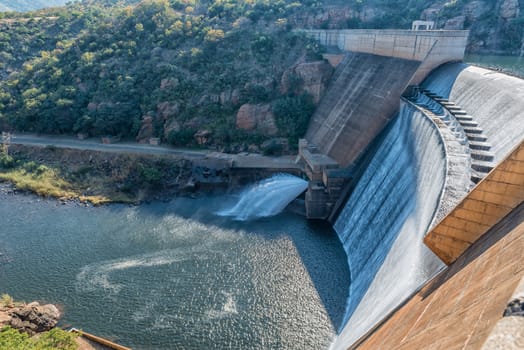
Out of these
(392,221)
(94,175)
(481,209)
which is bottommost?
(94,175)

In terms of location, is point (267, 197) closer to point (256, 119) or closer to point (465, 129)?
point (256, 119)

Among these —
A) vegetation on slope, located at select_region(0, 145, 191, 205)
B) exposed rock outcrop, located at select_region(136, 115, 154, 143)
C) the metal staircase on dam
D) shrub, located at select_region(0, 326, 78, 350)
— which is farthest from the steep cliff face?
shrub, located at select_region(0, 326, 78, 350)

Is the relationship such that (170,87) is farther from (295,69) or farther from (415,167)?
(415,167)

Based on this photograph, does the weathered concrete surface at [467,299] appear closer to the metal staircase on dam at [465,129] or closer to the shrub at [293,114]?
the metal staircase on dam at [465,129]

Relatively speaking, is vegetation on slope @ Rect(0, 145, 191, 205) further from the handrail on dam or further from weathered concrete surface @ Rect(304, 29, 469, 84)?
weathered concrete surface @ Rect(304, 29, 469, 84)

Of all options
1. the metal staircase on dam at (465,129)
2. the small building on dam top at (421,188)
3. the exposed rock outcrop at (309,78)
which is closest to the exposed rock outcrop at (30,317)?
the small building on dam top at (421,188)

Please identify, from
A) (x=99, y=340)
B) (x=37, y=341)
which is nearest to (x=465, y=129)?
(x=99, y=340)
